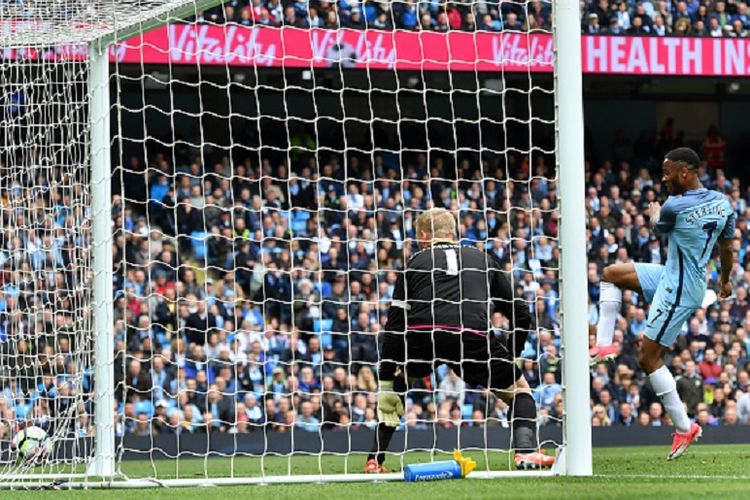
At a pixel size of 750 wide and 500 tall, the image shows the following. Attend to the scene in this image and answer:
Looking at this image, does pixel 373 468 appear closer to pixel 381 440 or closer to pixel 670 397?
pixel 381 440

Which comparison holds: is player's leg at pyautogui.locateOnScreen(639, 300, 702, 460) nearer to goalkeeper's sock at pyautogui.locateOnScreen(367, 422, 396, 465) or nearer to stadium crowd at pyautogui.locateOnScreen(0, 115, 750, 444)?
goalkeeper's sock at pyautogui.locateOnScreen(367, 422, 396, 465)

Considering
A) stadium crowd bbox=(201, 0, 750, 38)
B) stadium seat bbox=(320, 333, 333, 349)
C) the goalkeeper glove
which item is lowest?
the goalkeeper glove

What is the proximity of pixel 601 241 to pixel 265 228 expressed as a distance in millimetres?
5309

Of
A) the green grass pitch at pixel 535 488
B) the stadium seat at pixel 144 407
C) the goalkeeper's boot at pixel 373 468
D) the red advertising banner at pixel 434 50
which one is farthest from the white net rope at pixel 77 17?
the red advertising banner at pixel 434 50

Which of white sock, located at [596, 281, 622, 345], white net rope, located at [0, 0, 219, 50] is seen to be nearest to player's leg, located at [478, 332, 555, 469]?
white sock, located at [596, 281, 622, 345]

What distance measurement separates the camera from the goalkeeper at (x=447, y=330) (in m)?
9.44

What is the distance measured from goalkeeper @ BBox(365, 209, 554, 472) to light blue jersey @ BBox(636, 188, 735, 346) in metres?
1.10

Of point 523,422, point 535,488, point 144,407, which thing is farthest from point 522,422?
point 144,407

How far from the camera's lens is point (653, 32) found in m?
23.7

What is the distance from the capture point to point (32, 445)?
35.1ft

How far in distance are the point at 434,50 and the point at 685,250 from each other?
12.8 metres

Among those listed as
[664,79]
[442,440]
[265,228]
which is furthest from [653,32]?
[442,440]

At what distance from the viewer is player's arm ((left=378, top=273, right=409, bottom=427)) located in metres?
9.41

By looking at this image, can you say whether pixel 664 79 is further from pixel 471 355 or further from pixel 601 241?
pixel 471 355
